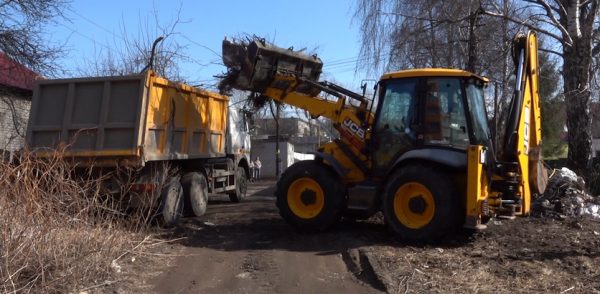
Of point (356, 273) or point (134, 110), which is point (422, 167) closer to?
point (356, 273)

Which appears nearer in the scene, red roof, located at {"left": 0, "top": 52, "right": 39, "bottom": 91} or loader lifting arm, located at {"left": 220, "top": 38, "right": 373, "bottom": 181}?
loader lifting arm, located at {"left": 220, "top": 38, "right": 373, "bottom": 181}

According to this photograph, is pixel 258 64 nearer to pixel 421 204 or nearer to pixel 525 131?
pixel 421 204

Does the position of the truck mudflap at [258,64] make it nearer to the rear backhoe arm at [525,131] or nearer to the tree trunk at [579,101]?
the rear backhoe arm at [525,131]

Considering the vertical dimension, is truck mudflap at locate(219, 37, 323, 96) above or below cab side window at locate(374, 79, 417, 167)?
above

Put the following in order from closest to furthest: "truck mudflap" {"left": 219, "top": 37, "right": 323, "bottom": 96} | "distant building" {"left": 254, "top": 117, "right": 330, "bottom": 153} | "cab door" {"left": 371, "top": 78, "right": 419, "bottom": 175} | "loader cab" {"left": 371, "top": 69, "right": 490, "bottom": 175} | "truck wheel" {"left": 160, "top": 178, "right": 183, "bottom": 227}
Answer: "loader cab" {"left": 371, "top": 69, "right": 490, "bottom": 175}
"cab door" {"left": 371, "top": 78, "right": 419, "bottom": 175}
"truck wheel" {"left": 160, "top": 178, "right": 183, "bottom": 227}
"truck mudflap" {"left": 219, "top": 37, "right": 323, "bottom": 96}
"distant building" {"left": 254, "top": 117, "right": 330, "bottom": 153}

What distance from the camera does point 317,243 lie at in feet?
29.9

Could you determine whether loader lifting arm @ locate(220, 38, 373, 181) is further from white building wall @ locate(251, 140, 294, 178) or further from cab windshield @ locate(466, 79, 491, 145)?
white building wall @ locate(251, 140, 294, 178)

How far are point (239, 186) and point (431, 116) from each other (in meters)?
7.97

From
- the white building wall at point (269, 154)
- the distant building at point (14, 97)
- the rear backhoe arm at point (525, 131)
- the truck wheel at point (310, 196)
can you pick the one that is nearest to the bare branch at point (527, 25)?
the rear backhoe arm at point (525, 131)

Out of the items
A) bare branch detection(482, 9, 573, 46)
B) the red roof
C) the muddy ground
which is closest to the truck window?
the muddy ground

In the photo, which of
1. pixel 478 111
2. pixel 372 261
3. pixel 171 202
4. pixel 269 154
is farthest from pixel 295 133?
pixel 372 261

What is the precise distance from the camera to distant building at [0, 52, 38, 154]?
15352mm

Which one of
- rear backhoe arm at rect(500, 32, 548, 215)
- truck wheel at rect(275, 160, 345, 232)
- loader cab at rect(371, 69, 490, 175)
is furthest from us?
truck wheel at rect(275, 160, 345, 232)

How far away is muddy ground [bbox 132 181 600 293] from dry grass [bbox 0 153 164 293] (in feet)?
1.71
